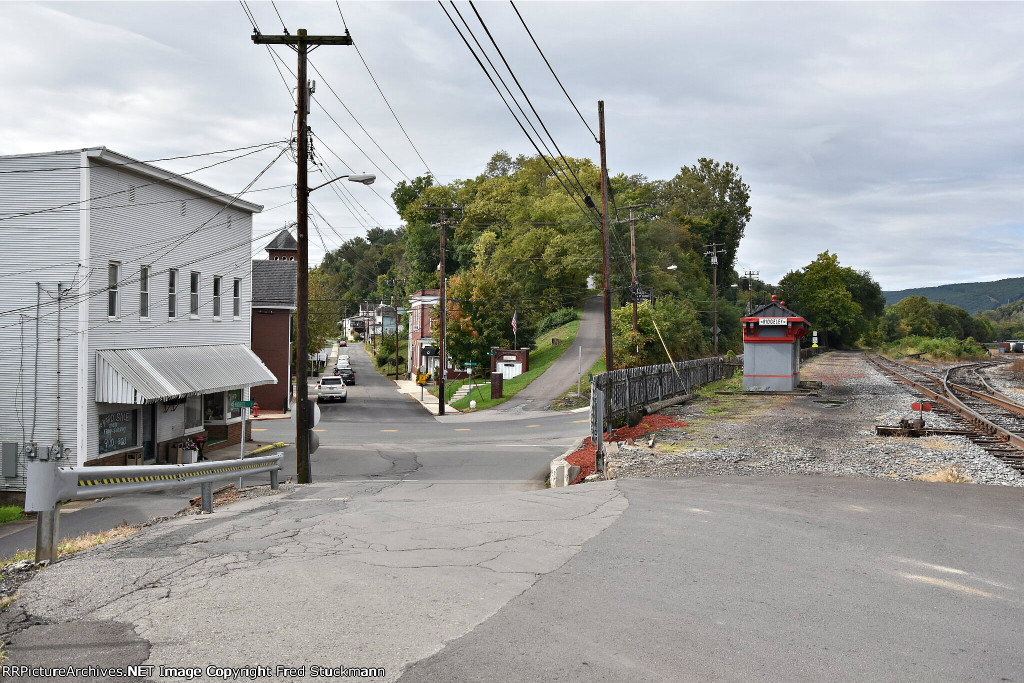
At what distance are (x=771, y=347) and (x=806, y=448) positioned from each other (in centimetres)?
1684

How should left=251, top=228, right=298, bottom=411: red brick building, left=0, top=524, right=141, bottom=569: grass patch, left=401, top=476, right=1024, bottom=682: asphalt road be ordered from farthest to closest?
left=251, top=228, right=298, bottom=411: red brick building → left=0, top=524, right=141, bottom=569: grass patch → left=401, top=476, right=1024, bottom=682: asphalt road

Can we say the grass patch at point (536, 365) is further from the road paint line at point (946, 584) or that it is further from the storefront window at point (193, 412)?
the road paint line at point (946, 584)

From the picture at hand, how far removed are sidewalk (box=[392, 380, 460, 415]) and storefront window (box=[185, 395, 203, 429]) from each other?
1725 cm

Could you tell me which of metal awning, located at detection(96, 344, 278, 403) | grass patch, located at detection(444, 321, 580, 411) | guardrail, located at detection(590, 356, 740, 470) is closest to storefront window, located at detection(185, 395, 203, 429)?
metal awning, located at detection(96, 344, 278, 403)

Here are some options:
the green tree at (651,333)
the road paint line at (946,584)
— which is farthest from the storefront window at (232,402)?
the road paint line at (946,584)

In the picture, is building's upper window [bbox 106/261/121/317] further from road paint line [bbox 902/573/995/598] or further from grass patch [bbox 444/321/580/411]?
grass patch [bbox 444/321/580/411]

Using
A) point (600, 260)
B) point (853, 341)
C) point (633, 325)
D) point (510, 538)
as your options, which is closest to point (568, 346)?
point (600, 260)

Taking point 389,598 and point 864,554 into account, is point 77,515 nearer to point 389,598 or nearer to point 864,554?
point 389,598

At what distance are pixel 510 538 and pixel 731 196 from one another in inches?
3699

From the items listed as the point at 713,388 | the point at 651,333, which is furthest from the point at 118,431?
the point at 651,333

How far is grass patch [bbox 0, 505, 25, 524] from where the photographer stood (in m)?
18.7

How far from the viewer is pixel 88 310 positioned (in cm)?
2028

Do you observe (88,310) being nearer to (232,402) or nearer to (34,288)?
(34,288)

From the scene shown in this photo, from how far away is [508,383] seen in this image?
162 feet
